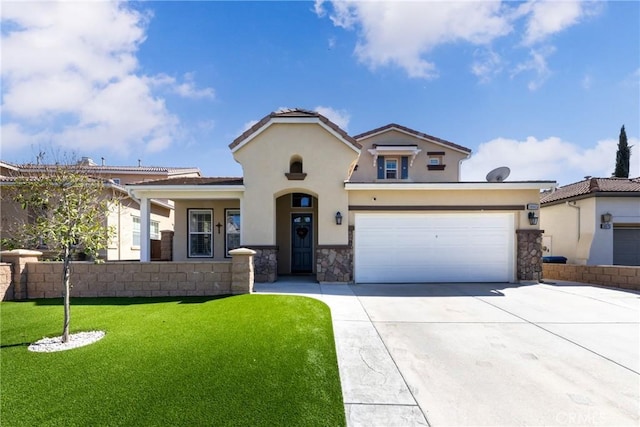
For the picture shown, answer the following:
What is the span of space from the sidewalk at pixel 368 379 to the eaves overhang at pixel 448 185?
16.1 ft

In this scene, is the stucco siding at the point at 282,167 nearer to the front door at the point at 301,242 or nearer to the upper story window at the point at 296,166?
the upper story window at the point at 296,166

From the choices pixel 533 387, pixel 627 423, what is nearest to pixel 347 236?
pixel 533 387

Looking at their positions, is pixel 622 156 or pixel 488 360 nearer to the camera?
pixel 488 360

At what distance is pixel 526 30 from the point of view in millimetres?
10031

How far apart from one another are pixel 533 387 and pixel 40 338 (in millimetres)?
7834

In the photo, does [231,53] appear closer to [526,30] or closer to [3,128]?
[3,128]

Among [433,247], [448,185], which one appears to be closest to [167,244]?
[433,247]

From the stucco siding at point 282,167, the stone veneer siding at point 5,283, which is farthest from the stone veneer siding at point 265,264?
the stone veneer siding at point 5,283

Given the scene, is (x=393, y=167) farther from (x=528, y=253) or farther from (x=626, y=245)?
(x=626, y=245)

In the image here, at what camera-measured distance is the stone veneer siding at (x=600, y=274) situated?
10352 mm

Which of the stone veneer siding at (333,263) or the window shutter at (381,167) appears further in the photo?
the window shutter at (381,167)

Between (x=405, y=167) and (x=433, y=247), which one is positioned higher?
(x=405, y=167)

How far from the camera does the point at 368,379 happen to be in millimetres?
4031

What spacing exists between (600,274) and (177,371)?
561 inches
